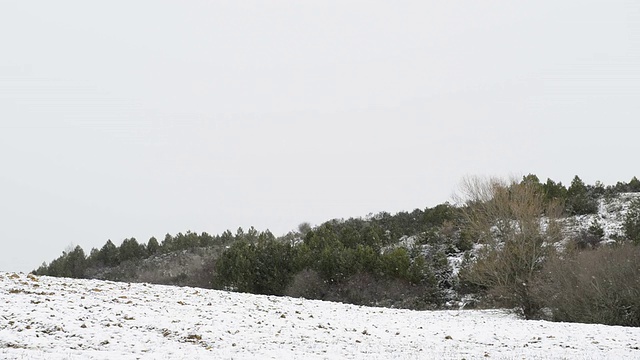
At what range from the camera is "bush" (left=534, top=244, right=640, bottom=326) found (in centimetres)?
2222

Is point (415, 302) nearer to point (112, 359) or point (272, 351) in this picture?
point (272, 351)

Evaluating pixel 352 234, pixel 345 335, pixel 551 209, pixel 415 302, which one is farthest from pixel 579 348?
pixel 352 234

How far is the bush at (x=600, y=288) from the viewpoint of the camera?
2222cm

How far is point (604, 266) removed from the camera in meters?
22.9

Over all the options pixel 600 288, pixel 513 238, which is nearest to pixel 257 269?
pixel 513 238

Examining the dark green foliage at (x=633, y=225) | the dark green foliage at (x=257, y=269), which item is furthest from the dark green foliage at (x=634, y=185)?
the dark green foliage at (x=257, y=269)

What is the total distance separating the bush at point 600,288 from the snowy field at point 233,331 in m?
3.64

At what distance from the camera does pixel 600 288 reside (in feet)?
74.5

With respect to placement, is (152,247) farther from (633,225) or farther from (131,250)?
(633,225)

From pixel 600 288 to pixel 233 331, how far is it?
15108 mm

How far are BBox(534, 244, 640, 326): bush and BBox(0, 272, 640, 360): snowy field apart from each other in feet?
11.9

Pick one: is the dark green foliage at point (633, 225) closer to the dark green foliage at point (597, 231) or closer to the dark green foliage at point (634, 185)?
the dark green foliage at point (597, 231)

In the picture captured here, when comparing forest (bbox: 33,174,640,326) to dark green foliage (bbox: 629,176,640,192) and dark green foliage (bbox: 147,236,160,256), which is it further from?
dark green foliage (bbox: 147,236,160,256)

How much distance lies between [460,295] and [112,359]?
1098 inches
